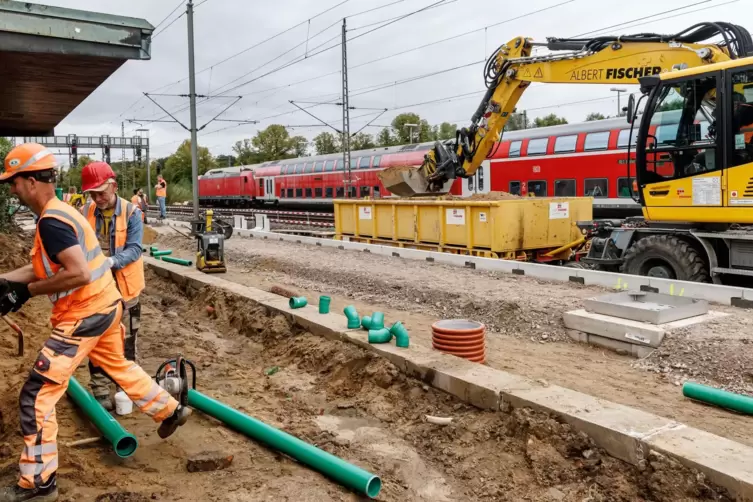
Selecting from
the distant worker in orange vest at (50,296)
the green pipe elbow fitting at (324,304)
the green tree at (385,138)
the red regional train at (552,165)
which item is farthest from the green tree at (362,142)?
the distant worker in orange vest at (50,296)

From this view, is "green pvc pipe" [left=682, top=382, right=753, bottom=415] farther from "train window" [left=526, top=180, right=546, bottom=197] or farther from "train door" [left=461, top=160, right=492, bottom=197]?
"train door" [left=461, top=160, right=492, bottom=197]

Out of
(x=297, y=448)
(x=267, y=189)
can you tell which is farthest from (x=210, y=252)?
(x=267, y=189)

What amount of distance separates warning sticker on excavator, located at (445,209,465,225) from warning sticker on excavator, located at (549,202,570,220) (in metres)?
1.86

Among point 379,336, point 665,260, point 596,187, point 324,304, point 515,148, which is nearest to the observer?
point 379,336

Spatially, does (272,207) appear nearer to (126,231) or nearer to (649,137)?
(649,137)

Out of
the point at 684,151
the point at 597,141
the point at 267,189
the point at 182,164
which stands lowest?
the point at 684,151

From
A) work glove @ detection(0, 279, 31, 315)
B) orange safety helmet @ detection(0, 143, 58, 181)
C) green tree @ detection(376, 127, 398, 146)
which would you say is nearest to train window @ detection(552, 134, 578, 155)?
orange safety helmet @ detection(0, 143, 58, 181)

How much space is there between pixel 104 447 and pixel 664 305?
20.1 feet

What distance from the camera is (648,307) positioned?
7152 millimetres

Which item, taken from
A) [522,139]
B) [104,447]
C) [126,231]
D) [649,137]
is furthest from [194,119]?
[104,447]

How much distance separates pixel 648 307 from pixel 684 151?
3.24m

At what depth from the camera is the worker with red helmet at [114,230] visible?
4.96 m

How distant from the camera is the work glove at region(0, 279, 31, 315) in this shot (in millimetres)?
3539

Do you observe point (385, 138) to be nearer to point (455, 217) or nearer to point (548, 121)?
point (548, 121)
